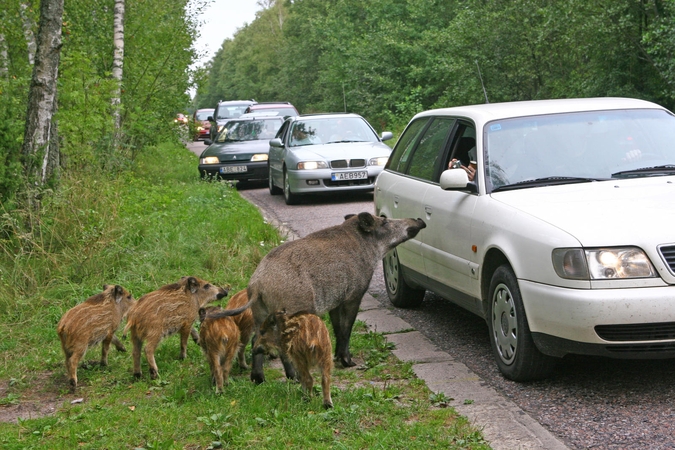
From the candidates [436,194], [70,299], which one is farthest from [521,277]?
[70,299]

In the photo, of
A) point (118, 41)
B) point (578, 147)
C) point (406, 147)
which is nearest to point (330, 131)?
point (118, 41)

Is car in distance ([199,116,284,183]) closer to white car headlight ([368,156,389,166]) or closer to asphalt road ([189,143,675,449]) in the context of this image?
white car headlight ([368,156,389,166])

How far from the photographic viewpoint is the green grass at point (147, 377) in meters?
5.09

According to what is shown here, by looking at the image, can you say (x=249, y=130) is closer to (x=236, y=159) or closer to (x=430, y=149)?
(x=236, y=159)

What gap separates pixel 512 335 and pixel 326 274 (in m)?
1.33

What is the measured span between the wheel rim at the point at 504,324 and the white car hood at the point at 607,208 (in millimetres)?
587

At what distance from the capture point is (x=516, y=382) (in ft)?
19.5

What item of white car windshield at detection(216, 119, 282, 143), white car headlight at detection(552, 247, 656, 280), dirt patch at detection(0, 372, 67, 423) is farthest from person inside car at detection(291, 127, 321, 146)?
white car headlight at detection(552, 247, 656, 280)

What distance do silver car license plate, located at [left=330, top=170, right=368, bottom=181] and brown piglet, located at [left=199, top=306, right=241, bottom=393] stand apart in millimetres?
11316

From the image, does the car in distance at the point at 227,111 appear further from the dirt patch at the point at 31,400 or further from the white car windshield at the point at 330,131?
the dirt patch at the point at 31,400

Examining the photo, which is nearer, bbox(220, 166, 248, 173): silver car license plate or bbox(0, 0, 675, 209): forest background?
bbox(0, 0, 675, 209): forest background

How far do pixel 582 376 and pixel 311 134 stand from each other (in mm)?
13307

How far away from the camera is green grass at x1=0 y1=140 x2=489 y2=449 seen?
16.7ft

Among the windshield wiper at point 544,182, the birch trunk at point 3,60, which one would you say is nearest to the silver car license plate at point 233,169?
the birch trunk at point 3,60
